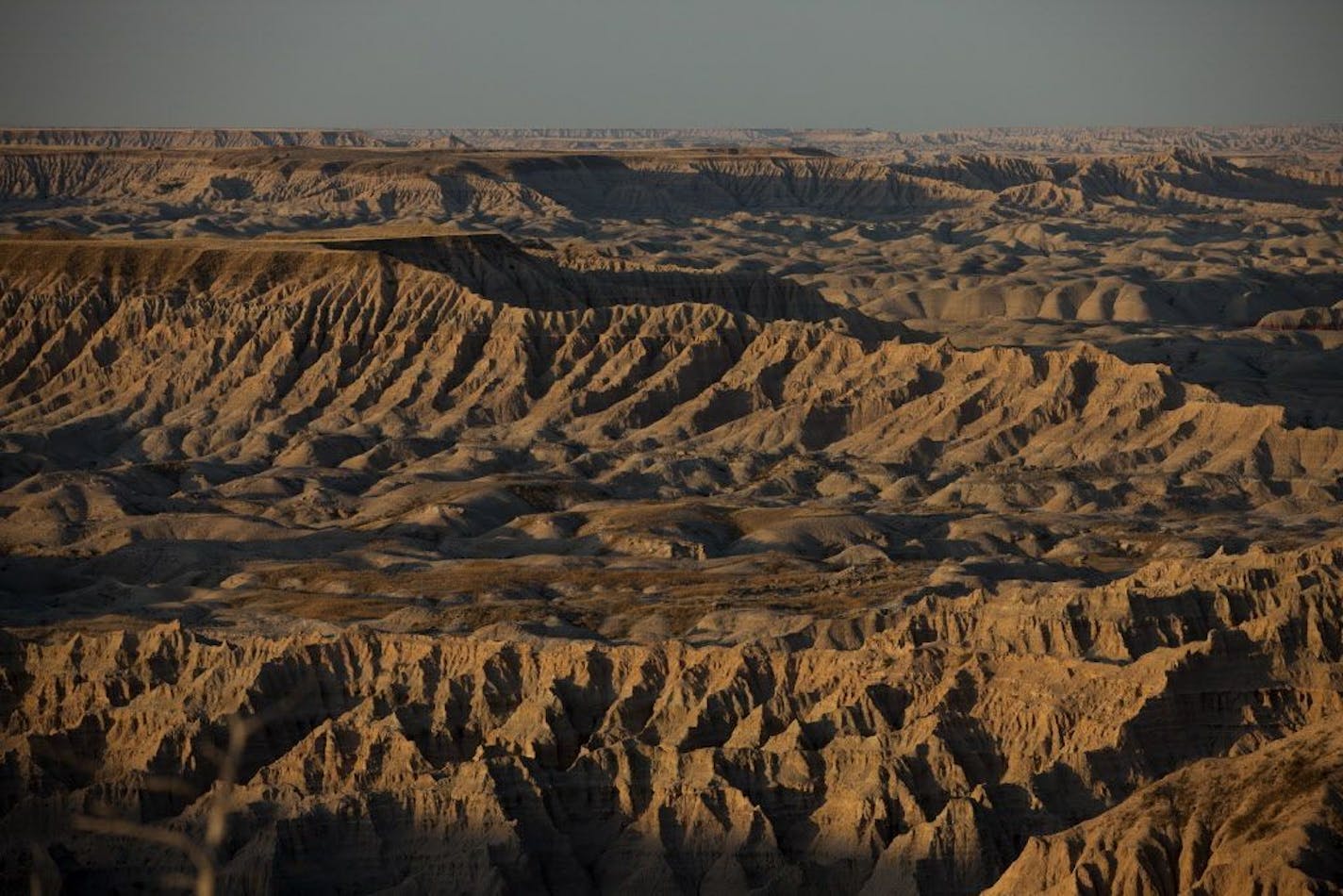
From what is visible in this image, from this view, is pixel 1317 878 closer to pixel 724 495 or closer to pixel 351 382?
pixel 724 495

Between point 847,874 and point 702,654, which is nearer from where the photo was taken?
point 847,874

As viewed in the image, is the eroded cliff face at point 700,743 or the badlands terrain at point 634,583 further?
the badlands terrain at point 634,583

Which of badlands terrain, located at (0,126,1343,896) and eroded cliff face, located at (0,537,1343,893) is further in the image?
badlands terrain, located at (0,126,1343,896)

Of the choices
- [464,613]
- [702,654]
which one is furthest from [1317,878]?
[464,613]

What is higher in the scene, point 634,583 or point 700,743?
point 634,583

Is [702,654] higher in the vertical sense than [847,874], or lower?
higher

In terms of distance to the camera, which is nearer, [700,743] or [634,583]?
[700,743]

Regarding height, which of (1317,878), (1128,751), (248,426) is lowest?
(1317,878)

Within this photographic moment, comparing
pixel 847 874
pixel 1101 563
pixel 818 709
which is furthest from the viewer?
pixel 1101 563
